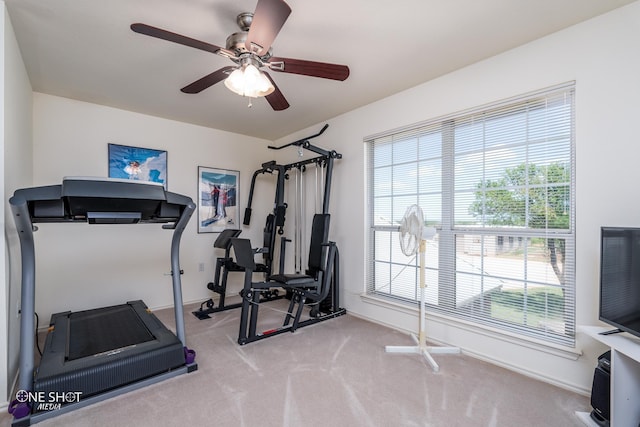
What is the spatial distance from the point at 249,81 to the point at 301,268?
304cm

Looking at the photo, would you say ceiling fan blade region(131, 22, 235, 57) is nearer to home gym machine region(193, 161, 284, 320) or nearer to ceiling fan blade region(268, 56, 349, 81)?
ceiling fan blade region(268, 56, 349, 81)

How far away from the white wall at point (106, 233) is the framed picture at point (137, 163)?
8cm

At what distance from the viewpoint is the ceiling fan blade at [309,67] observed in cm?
187

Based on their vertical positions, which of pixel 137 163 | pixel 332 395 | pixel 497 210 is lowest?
pixel 332 395

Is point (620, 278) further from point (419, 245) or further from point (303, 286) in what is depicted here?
point (303, 286)

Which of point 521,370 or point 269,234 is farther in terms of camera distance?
point 269,234

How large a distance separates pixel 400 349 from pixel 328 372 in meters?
0.72

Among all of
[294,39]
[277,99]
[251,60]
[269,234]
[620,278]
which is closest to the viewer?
[620,278]

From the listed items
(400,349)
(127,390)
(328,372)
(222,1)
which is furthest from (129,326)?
(222,1)

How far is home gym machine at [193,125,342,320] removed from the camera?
362 cm

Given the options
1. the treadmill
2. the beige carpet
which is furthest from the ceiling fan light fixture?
the beige carpet

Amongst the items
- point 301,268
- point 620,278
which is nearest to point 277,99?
point 620,278

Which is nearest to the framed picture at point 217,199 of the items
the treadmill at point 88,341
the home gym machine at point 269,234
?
the home gym machine at point 269,234

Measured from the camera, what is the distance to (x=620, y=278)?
169 cm
